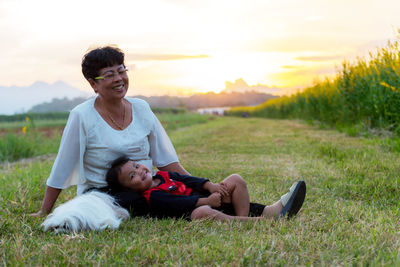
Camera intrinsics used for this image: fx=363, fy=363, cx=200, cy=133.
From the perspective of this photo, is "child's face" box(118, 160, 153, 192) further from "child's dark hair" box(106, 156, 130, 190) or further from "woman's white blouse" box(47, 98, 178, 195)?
"woman's white blouse" box(47, 98, 178, 195)

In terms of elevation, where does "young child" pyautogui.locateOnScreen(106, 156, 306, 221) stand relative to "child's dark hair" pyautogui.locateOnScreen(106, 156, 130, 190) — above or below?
below

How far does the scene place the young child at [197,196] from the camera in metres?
2.52

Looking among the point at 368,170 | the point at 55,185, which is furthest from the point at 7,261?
the point at 368,170

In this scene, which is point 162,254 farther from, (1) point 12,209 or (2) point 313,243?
(1) point 12,209

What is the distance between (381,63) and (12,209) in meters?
7.54

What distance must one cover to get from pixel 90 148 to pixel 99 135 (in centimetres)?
14

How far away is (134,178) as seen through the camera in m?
2.60

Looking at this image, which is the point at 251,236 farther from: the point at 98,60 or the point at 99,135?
the point at 98,60

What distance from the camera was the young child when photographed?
2518 millimetres

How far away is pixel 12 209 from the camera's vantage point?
3.07m

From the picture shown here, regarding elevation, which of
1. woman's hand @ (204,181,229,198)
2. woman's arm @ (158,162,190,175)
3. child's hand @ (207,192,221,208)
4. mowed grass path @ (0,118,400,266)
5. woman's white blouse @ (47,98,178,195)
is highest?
woman's white blouse @ (47,98,178,195)

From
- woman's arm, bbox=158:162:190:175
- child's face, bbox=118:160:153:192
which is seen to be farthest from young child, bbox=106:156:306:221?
woman's arm, bbox=158:162:190:175

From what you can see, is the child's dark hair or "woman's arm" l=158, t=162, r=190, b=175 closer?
the child's dark hair

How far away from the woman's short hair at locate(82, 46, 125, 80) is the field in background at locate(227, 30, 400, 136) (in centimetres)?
494
